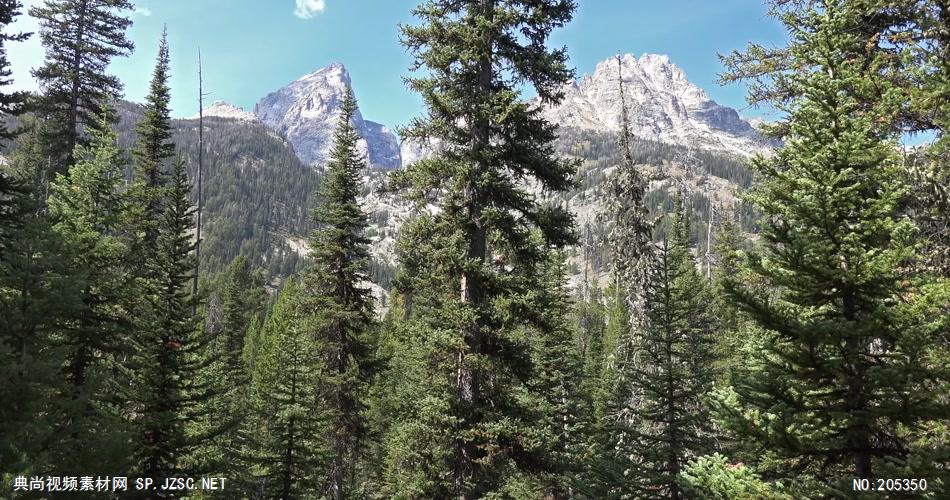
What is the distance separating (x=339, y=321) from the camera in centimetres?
2023

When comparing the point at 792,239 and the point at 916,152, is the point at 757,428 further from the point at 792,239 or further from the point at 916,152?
the point at 916,152

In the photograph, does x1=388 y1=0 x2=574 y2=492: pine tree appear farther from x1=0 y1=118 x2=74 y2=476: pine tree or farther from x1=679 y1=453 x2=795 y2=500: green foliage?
x1=0 y1=118 x2=74 y2=476: pine tree

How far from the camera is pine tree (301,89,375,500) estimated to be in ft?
64.8

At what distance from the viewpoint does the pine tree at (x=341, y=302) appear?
19.8m

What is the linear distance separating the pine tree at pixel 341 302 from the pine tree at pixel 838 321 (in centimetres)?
1610

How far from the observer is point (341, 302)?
66.5ft

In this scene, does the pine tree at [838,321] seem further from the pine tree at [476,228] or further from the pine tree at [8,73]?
the pine tree at [8,73]

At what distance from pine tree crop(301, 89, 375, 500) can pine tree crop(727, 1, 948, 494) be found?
52.8 feet

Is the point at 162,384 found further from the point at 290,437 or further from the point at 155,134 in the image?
the point at 155,134

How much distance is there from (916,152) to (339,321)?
58.8 ft

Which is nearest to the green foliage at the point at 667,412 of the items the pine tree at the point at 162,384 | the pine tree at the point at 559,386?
the pine tree at the point at 559,386

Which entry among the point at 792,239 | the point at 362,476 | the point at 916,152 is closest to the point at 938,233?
the point at 916,152

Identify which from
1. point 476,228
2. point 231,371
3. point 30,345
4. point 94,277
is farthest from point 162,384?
point 231,371

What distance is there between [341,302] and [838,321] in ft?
57.2
